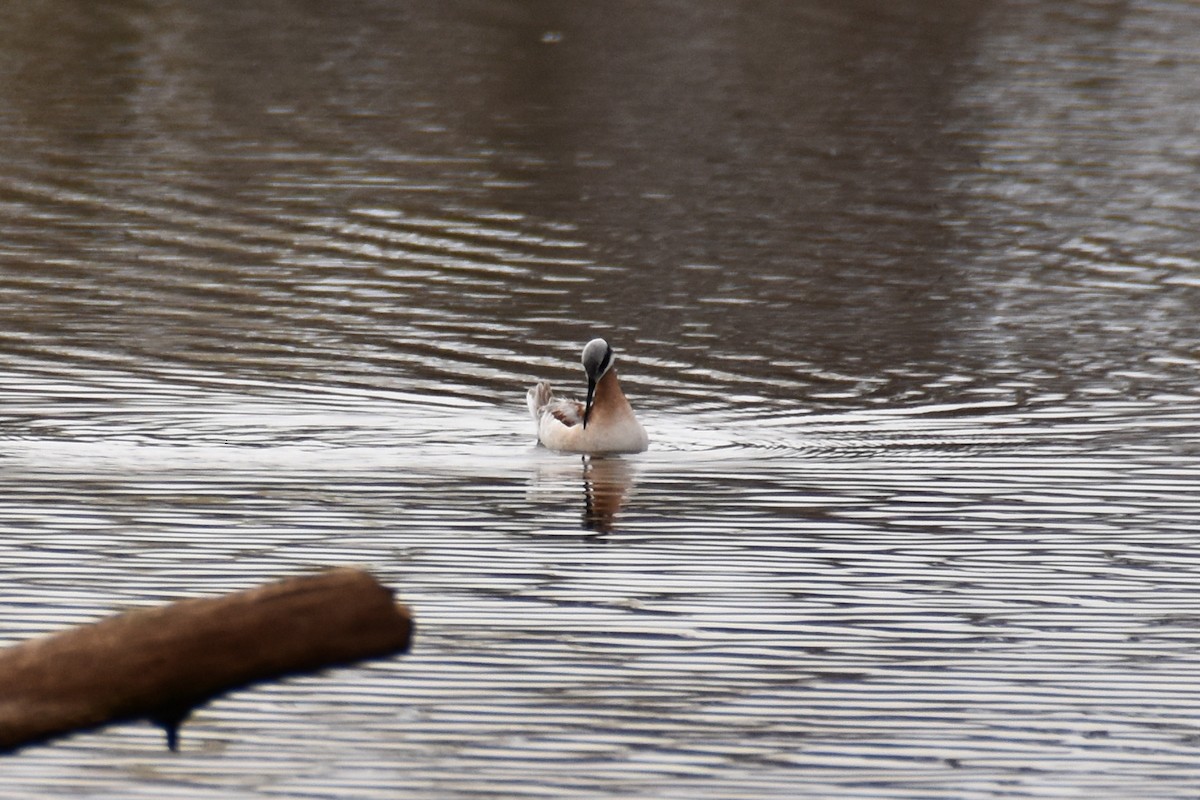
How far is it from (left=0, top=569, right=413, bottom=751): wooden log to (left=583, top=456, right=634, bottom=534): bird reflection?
7.08 meters

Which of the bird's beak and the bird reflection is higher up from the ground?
the bird's beak

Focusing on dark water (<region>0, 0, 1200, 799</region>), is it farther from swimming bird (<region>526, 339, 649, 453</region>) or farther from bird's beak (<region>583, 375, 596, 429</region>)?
bird's beak (<region>583, 375, 596, 429</region>)

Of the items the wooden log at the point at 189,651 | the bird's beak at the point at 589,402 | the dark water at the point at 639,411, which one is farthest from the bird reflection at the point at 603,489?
the wooden log at the point at 189,651

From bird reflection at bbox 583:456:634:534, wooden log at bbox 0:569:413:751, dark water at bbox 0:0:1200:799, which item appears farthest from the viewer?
bird reflection at bbox 583:456:634:534

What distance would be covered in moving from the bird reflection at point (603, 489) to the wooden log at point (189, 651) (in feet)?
23.2

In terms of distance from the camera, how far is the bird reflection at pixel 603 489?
45.9ft

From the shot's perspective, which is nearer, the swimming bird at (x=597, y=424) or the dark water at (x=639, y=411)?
the dark water at (x=639, y=411)

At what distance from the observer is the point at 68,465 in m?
15.2

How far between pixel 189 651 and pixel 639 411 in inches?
447

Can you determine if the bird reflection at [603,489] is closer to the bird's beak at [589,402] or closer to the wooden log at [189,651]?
the bird's beak at [589,402]

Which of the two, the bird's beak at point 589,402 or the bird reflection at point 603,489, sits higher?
the bird's beak at point 589,402

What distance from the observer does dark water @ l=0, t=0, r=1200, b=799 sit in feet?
32.0

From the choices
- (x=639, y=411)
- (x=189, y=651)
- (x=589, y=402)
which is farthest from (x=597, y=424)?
(x=189, y=651)

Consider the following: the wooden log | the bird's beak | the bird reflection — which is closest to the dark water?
the bird reflection
